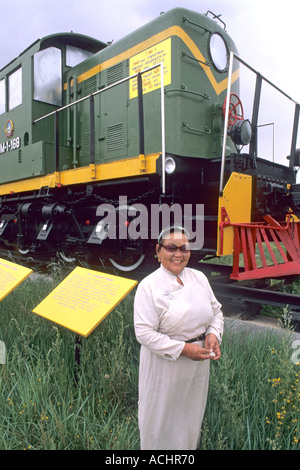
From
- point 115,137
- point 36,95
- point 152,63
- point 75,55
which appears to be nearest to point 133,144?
point 115,137

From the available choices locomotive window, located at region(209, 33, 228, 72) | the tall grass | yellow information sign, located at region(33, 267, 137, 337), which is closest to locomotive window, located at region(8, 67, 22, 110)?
locomotive window, located at region(209, 33, 228, 72)

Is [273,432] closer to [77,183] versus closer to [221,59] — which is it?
[77,183]

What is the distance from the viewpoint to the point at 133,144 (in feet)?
16.3

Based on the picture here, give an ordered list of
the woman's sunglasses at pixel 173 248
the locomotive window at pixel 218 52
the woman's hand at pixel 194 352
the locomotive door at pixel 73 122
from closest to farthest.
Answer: the woman's hand at pixel 194 352 < the woman's sunglasses at pixel 173 248 < the locomotive window at pixel 218 52 < the locomotive door at pixel 73 122

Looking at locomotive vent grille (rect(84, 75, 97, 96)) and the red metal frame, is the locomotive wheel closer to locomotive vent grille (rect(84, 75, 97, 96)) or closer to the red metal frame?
the red metal frame

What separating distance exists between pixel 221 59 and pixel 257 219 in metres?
2.42

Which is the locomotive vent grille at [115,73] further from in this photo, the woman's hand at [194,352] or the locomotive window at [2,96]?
the woman's hand at [194,352]

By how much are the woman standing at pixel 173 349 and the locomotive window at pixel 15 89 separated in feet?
18.7

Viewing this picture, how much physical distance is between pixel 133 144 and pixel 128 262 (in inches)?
67.3

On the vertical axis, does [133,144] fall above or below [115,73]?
below

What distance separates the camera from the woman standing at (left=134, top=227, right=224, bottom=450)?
1489mm

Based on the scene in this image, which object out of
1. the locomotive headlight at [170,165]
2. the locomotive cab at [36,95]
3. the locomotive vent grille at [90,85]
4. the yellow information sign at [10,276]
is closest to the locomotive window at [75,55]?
the locomotive cab at [36,95]

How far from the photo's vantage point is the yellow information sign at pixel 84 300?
81.4 inches

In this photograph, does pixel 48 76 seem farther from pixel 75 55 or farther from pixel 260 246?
pixel 260 246
